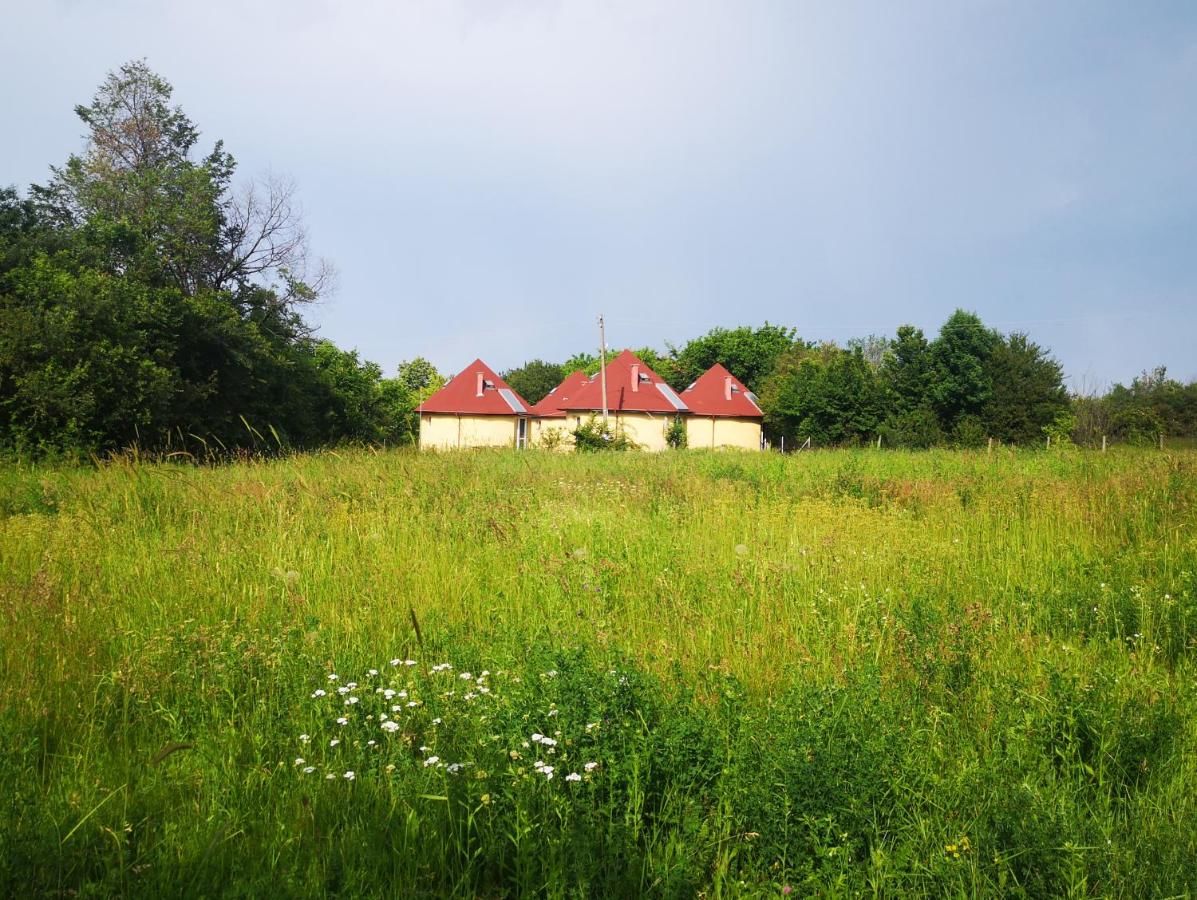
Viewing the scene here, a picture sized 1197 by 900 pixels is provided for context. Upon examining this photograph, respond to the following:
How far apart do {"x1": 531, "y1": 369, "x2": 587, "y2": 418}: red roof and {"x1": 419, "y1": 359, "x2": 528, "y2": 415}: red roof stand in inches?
70.7

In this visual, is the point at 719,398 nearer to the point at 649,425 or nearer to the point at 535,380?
the point at 649,425

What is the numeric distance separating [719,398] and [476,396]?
17.8m

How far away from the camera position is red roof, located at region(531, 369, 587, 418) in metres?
55.1

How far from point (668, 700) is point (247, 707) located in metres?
1.98

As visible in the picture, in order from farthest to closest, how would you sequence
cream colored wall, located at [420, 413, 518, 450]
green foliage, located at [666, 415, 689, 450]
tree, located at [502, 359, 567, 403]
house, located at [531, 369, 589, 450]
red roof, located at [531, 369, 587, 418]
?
tree, located at [502, 359, 567, 403] → red roof, located at [531, 369, 587, 418] → house, located at [531, 369, 589, 450] → cream colored wall, located at [420, 413, 518, 450] → green foliage, located at [666, 415, 689, 450]

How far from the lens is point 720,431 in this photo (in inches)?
2163

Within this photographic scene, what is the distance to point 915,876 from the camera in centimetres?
249

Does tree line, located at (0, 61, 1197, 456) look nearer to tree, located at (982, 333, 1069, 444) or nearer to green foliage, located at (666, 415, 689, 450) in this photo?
tree, located at (982, 333, 1069, 444)

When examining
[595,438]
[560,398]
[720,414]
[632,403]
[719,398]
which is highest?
[560,398]

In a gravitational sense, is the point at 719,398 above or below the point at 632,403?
above

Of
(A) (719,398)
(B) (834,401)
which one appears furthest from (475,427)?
(B) (834,401)

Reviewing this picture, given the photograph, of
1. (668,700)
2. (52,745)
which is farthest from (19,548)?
(668,700)

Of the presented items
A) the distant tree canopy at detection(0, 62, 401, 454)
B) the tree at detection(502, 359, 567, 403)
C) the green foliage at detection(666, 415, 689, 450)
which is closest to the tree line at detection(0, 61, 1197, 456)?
the distant tree canopy at detection(0, 62, 401, 454)

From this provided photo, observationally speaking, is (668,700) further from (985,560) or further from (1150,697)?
(985,560)
